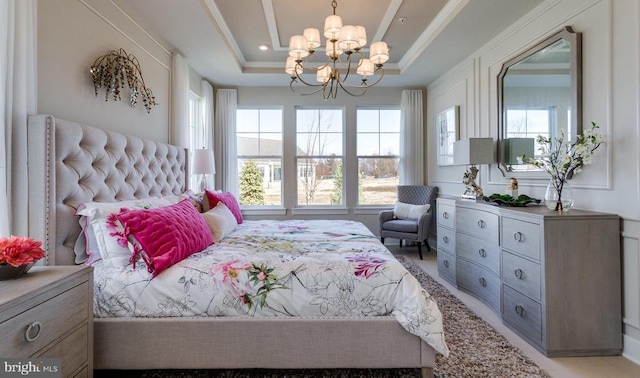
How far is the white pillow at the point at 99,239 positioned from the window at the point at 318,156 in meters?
3.31

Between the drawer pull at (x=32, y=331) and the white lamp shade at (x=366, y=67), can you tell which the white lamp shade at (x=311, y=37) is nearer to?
the white lamp shade at (x=366, y=67)

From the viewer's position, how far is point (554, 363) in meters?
1.88

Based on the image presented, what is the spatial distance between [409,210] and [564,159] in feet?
7.87

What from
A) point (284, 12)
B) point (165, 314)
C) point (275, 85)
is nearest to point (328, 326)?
point (165, 314)

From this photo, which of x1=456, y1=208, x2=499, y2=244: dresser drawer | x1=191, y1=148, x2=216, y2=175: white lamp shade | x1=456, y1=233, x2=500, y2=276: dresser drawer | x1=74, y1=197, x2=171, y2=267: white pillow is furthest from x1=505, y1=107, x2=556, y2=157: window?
x1=191, y1=148, x2=216, y2=175: white lamp shade

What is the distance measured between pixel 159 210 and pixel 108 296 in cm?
53

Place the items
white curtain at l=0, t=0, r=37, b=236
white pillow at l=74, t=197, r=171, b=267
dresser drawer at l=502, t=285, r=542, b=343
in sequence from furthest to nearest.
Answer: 1. dresser drawer at l=502, t=285, r=542, b=343
2. white pillow at l=74, t=197, r=171, b=267
3. white curtain at l=0, t=0, r=37, b=236

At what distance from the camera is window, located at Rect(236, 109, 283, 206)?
4957mm

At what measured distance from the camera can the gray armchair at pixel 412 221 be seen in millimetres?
4094

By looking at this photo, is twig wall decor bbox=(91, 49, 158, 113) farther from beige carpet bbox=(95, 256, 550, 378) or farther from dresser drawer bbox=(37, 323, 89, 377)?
beige carpet bbox=(95, 256, 550, 378)

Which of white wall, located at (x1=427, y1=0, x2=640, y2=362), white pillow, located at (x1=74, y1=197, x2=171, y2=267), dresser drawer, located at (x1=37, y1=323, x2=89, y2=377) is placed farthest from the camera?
white wall, located at (x1=427, y1=0, x2=640, y2=362)

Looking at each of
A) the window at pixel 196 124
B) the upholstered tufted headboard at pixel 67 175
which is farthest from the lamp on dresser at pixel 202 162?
the upholstered tufted headboard at pixel 67 175

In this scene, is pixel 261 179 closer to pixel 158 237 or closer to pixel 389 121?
pixel 389 121

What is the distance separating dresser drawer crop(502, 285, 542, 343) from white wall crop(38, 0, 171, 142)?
3306 millimetres
